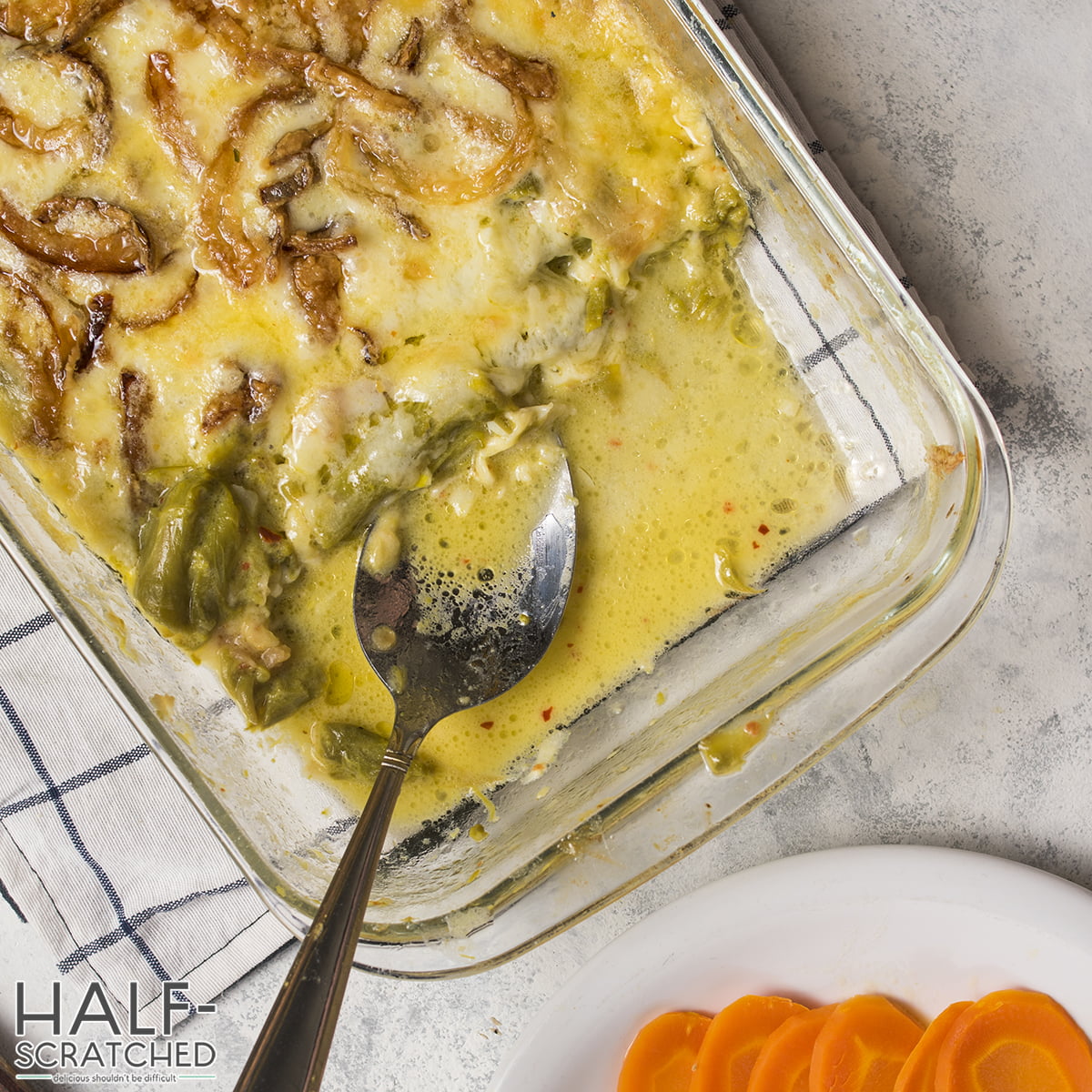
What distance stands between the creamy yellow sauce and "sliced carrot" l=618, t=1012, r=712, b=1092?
0.78 meters

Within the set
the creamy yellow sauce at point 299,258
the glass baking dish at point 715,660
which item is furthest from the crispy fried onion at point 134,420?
the glass baking dish at point 715,660

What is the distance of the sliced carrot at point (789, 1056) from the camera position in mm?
1836

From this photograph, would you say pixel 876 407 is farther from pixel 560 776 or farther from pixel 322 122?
pixel 322 122

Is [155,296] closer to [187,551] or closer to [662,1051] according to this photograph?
[187,551]

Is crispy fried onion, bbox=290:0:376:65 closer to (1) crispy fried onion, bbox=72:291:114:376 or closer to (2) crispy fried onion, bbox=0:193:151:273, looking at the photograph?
(2) crispy fried onion, bbox=0:193:151:273

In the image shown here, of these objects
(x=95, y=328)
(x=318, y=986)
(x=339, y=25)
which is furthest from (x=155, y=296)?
(x=318, y=986)

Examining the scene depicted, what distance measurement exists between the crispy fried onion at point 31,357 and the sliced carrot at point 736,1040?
5.44 feet

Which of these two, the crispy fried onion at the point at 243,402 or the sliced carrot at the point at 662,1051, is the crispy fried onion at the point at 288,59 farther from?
the sliced carrot at the point at 662,1051

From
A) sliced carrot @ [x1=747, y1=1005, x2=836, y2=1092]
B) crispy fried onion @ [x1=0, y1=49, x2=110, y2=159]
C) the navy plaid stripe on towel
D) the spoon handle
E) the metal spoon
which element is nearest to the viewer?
the spoon handle

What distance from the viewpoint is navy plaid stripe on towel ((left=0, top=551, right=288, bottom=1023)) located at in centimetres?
196

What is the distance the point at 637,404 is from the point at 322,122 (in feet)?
2.46

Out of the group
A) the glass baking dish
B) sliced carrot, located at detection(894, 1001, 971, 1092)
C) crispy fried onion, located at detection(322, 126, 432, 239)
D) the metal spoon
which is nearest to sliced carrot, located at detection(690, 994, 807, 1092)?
sliced carrot, located at detection(894, 1001, 971, 1092)

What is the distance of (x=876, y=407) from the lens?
178 cm

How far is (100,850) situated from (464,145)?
1595 mm
